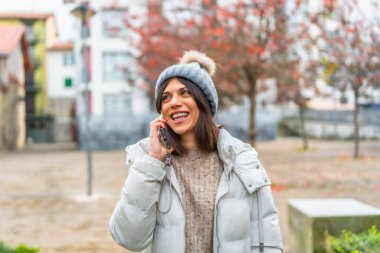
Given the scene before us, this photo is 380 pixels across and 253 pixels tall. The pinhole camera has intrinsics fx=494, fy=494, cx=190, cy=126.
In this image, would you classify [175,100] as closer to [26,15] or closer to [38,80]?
[26,15]

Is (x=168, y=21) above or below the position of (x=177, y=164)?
above

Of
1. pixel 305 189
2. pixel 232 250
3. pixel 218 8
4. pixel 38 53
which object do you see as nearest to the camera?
pixel 232 250

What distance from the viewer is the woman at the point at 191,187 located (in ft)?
7.66

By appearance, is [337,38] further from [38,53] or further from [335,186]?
[38,53]

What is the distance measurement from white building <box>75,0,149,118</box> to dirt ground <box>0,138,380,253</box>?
1255 cm

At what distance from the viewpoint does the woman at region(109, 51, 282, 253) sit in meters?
2.33

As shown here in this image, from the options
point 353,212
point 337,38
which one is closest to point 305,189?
point 337,38

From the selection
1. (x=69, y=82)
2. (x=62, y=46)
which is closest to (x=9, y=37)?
(x=69, y=82)

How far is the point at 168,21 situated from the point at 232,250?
13.5 metres

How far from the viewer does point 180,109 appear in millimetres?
2439

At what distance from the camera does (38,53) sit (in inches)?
1662

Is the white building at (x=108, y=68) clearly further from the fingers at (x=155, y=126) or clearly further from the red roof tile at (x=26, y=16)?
the fingers at (x=155, y=126)

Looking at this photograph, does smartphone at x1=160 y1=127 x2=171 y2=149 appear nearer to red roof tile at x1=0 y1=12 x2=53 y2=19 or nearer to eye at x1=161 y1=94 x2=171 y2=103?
eye at x1=161 y1=94 x2=171 y2=103

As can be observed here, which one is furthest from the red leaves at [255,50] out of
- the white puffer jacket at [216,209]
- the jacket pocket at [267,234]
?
the jacket pocket at [267,234]
